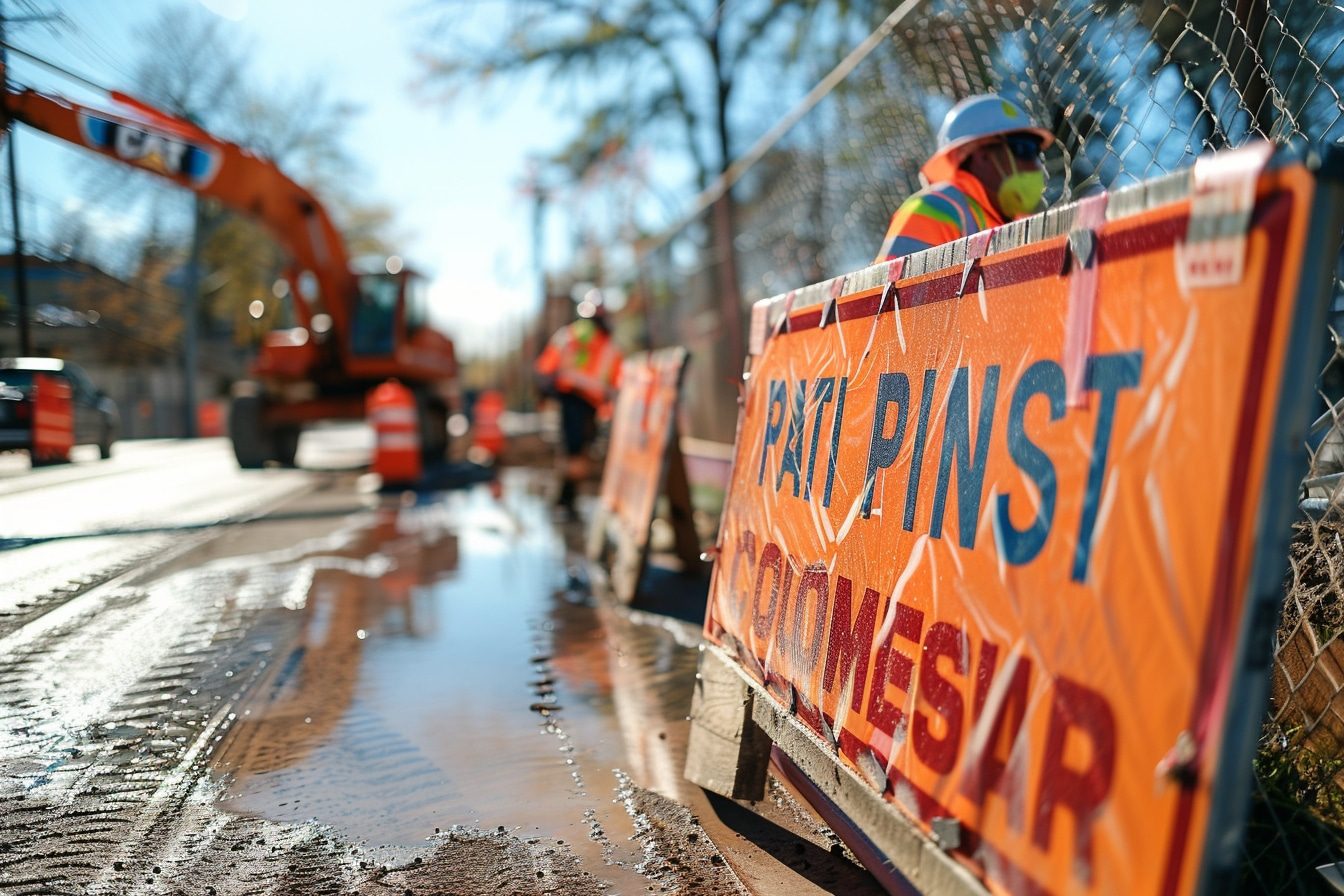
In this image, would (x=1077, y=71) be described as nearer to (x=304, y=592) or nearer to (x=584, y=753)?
(x=584, y=753)

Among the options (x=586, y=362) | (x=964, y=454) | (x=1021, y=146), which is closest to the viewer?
(x=964, y=454)

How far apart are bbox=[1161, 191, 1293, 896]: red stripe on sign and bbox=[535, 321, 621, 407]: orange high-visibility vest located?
841cm

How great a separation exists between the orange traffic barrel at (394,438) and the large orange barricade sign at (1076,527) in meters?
10.5

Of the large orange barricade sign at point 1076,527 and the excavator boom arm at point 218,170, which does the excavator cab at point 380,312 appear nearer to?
the excavator boom arm at point 218,170

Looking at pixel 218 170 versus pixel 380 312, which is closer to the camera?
pixel 218 170

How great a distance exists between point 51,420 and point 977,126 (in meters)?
13.3

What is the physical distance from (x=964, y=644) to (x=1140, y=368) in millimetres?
598

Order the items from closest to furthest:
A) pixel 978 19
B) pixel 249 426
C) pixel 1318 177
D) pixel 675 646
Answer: pixel 1318 177
pixel 978 19
pixel 675 646
pixel 249 426

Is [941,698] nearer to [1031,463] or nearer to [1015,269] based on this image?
[1031,463]

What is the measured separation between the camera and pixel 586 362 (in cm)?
991

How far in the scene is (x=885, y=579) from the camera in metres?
2.29

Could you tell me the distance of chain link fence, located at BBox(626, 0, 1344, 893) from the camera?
8.37 ft

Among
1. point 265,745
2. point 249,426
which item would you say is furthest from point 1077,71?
point 249,426

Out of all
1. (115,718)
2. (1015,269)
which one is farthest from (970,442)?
(115,718)
